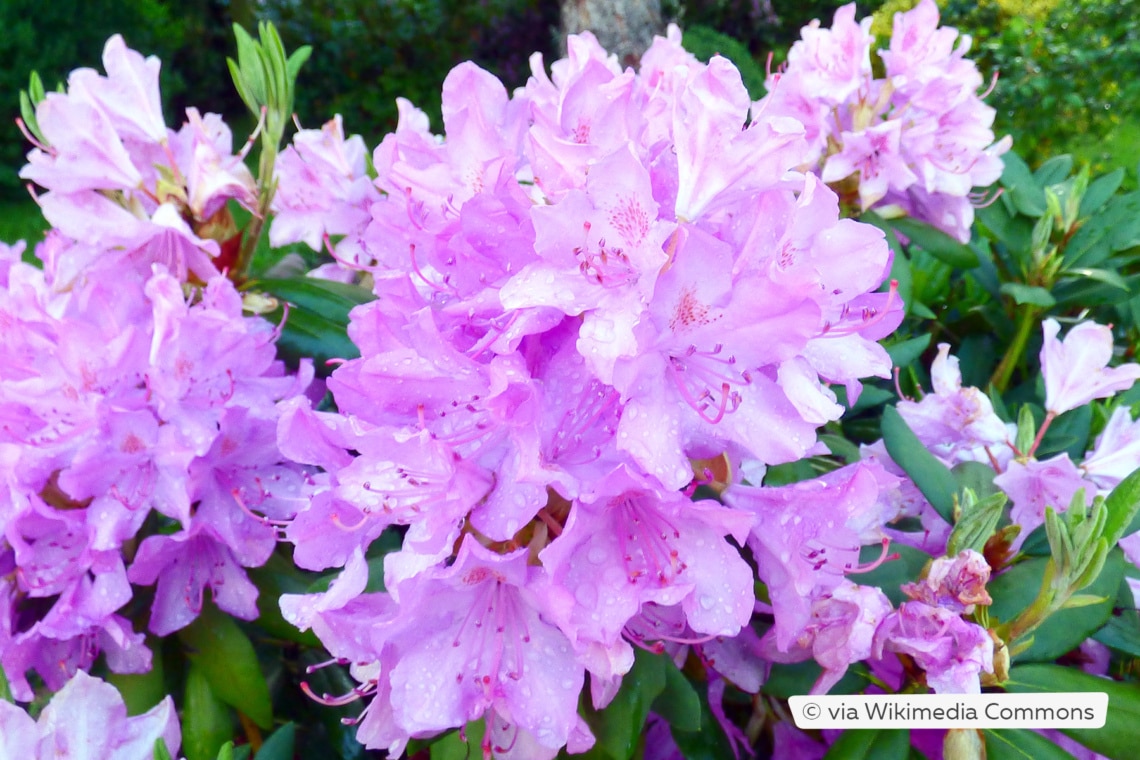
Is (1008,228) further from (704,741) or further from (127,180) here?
(127,180)

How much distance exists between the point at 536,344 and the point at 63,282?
2.15 ft

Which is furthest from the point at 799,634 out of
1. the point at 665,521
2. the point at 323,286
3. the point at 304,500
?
the point at 323,286

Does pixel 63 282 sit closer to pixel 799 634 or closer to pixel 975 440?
pixel 799 634

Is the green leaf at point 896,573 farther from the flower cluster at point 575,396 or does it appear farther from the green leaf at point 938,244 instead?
the green leaf at point 938,244

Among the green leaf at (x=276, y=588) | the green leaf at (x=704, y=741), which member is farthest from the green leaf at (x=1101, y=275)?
the green leaf at (x=276, y=588)

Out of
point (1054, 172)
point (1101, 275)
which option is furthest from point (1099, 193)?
point (1101, 275)

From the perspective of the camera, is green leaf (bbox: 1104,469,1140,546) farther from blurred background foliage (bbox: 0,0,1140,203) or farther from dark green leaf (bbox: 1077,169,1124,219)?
blurred background foliage (bbox: 0,0,1140,203)

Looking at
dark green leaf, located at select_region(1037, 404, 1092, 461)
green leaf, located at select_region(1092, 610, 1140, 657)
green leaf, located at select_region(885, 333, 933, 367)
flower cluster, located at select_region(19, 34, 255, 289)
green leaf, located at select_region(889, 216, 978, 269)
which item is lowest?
green leaf, located at select_region(1092, 610, 1140, 657)

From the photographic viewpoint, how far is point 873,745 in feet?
2.71

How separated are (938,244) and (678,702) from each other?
787 mm

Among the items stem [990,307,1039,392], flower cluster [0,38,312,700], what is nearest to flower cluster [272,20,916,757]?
flower cluster [0,38,312,700]

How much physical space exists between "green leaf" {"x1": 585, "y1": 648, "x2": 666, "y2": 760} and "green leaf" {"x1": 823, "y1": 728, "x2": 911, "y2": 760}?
0.62ft

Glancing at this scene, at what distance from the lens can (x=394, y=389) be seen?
25.8 inches

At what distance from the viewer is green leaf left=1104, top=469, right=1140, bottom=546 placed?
2.35 ft
